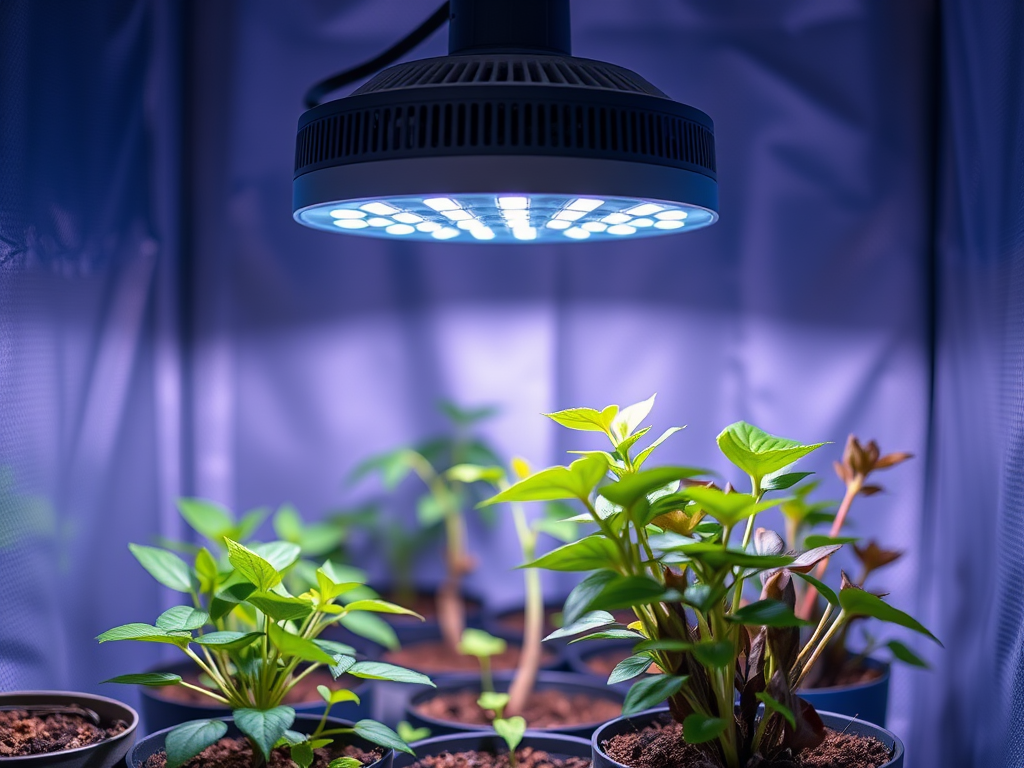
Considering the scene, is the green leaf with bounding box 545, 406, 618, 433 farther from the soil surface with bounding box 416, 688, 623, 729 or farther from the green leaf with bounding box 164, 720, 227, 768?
Answer: the soil surface with bounding box 416, 688, 623, 729

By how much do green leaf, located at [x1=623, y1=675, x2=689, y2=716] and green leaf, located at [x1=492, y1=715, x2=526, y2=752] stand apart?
0.74 ft

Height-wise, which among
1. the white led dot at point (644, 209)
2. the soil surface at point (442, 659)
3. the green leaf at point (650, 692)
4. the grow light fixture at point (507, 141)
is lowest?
the soil surface at point (442, 659)

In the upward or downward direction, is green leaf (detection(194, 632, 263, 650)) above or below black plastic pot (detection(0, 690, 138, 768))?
above

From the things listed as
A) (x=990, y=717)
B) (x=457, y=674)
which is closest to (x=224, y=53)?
(x=457, y=674)

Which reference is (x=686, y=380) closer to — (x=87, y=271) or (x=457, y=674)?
(x=457, y=674)

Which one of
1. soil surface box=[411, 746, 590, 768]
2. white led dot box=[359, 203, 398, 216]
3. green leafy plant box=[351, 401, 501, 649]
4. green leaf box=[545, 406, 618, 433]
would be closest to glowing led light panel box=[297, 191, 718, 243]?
white led dot box=[359, 203, 398, 216]

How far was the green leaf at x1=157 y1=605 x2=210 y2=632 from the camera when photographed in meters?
0.72

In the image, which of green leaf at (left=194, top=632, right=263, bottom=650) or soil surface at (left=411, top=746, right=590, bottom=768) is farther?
soil surface at (left=411, top=746, right=590, bottom=768)

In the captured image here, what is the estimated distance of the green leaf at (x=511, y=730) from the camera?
32.2 inches

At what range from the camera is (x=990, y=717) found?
2.76 ft

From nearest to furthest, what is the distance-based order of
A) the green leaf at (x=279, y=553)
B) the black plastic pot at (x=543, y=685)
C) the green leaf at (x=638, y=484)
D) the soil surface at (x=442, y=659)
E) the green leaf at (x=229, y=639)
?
the green leaf at (x=638, y=484), the green leaf at (x=229, y=639), the green leaf at (x=279, y=553), the black plastic pot at (x=543, y=685), the soil surface at (x=442, y=659)

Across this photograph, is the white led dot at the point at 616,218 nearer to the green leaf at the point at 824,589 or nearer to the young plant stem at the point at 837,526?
the green leaf at the point at 824,589

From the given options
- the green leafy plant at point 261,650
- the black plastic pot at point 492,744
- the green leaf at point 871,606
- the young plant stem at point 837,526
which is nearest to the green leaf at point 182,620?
the green leafy plant at point 261,650

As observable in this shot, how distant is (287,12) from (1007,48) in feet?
2.86
